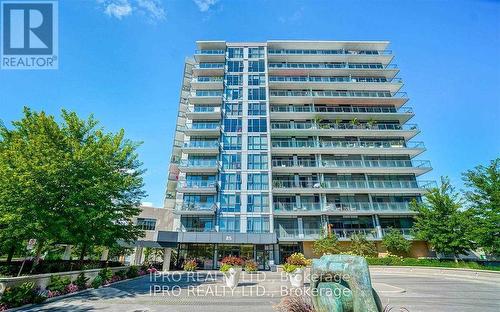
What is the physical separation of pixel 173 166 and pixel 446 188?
3492cm

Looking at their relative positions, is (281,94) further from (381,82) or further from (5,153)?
(5,153)

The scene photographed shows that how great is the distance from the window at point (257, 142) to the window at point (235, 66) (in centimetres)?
1335

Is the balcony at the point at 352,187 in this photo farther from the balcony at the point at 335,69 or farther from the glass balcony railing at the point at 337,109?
the balcony at the point at 335,69

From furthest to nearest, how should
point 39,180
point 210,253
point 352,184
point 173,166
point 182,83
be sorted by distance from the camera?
point 182,83 < point 173,166 < point 352,184 < point 210,253 < point 39,180

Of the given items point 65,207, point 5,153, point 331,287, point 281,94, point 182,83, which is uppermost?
point 182,83

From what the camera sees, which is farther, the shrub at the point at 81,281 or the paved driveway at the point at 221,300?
the shrub at the point at 81,281

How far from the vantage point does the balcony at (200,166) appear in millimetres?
35781

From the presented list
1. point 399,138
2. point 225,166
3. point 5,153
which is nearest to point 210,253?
point 225,166

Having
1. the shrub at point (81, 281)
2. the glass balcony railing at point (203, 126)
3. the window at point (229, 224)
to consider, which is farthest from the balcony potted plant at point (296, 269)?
the glass balcony railing at point (203, 126)

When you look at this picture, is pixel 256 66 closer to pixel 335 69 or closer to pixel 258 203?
pixel 335 69

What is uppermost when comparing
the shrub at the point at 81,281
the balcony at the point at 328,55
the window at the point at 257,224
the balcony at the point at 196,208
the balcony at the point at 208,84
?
the balcony at the point at 328,55

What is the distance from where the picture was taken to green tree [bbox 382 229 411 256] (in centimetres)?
2942

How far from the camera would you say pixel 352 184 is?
35.3 metres

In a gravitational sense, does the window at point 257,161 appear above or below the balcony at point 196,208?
above
